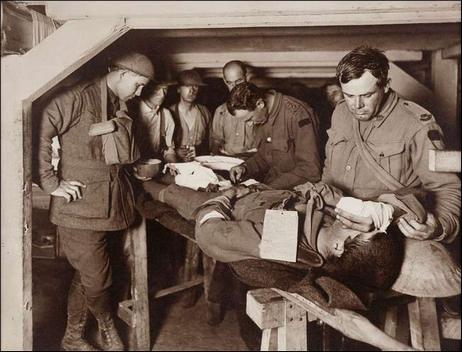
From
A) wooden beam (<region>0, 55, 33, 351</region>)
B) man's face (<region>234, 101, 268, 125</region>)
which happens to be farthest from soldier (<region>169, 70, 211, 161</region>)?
wooden beam (<region>0, 55, 33, 351</region>)

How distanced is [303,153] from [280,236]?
5.31 ft

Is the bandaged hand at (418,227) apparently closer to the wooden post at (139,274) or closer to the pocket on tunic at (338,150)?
the pocket on tunic at (338,150)

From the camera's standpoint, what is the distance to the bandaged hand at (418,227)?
1748 millimetres

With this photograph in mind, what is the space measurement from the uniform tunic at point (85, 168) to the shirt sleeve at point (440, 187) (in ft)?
6.21

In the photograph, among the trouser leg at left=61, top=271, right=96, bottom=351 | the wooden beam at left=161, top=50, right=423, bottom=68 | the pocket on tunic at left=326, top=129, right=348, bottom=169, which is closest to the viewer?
the pocket on tunic at left=326, top=129, right=348, bottom=169

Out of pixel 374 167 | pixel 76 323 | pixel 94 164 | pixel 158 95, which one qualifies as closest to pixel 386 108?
pixel 374 167

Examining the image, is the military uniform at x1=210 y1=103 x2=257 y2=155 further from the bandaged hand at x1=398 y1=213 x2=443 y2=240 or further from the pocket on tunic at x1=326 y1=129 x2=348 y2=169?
the bandaged hand at x1=398 y1=213 x2=443 y2=240

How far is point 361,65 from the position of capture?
1.97 meters

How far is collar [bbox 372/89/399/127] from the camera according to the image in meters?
2.20

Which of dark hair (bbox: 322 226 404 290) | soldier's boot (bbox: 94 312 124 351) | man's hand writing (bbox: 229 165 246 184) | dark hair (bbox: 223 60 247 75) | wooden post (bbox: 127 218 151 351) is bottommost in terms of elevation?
soldier's boot (bbox: 94 312 124 351)

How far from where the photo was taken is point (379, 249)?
1.72 m

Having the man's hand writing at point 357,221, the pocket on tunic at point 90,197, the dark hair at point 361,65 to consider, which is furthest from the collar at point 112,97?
the man's hand writing at point 357,221

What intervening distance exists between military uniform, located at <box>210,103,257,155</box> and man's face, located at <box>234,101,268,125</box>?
1.94 feet

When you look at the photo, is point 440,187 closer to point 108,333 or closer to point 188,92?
point 108,333
